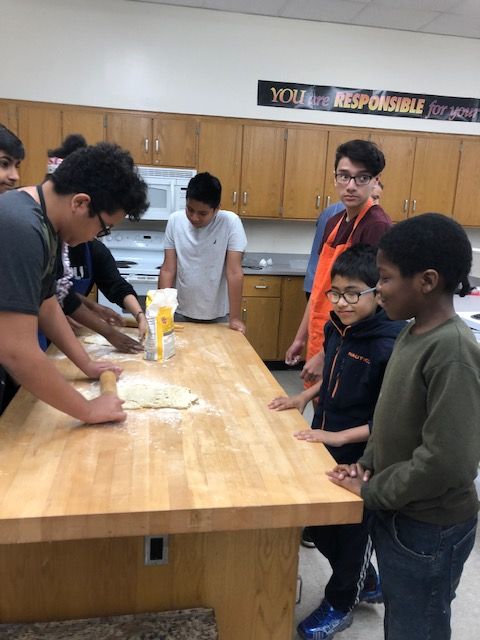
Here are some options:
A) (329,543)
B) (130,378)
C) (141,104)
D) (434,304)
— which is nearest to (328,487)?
(434,304)

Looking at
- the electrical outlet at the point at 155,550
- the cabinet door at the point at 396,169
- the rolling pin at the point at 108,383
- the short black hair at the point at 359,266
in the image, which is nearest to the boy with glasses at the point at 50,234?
the rolling pin at the point at 108,383

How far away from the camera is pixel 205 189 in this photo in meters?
2.36

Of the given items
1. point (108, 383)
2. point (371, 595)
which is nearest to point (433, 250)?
point (108, 383)

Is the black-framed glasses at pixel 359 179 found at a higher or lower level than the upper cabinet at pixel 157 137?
lower

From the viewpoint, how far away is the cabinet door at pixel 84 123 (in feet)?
13.8

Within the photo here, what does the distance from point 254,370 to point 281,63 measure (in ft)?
12.3

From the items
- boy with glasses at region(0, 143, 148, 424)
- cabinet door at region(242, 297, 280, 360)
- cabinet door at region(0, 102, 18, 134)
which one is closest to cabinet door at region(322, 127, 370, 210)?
cabinet door at region(242, 297, 280, 360)

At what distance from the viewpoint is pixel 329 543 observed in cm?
157

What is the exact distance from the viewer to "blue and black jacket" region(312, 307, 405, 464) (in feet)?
4.70

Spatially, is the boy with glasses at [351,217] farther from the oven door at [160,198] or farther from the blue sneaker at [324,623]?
the oven door at [160,198]

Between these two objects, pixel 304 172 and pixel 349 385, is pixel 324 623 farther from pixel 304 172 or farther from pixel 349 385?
pixel 304 172

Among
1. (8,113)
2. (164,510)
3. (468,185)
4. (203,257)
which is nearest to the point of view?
(164,510)

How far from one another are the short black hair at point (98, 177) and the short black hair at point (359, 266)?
0.64m

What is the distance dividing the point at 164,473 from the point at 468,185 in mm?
4666
